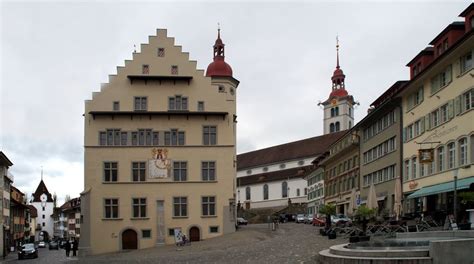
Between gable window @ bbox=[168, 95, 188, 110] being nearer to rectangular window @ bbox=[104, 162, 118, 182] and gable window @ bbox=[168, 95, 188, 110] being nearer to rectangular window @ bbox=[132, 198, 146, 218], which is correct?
rectangular window @ bbox=[104, 162, 118, 182]

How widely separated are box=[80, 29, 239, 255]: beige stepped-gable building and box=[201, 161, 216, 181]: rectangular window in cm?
9

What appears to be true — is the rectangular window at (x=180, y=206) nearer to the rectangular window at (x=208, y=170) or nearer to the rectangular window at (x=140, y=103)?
the rectangular window at (x=208, y=170)

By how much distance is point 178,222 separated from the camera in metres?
55.3

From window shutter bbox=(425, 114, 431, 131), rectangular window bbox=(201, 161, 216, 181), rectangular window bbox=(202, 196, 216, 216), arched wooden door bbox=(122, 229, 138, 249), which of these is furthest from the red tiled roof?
window shutter bbox=(425, 114, 431, 131)

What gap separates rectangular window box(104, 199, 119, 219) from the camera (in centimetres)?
5528

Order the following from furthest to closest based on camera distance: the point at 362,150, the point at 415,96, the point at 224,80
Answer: the point at 224,80
the point at 362,150
the point at 415,96

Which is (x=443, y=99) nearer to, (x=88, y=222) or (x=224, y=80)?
(x=88, y=222)

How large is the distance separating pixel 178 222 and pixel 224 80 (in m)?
24.5

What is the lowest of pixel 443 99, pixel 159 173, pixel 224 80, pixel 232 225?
pixel 232 225

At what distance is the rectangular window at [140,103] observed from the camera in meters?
56.6

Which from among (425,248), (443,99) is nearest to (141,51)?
(443,99)

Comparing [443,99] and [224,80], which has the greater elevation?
[224,80]

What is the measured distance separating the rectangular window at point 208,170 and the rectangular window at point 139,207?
568 cm

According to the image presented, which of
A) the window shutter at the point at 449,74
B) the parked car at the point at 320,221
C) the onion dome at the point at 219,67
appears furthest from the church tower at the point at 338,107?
the window shutter at the point at 449,74
